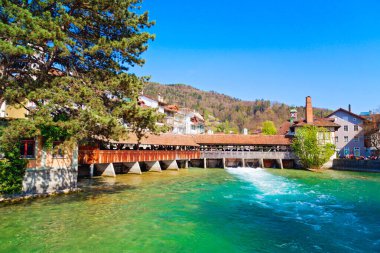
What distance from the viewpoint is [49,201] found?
14.7 metres

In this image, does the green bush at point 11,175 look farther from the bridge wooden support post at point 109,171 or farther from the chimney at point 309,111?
the chimney at point 309,111

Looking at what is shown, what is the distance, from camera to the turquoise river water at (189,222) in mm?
9500

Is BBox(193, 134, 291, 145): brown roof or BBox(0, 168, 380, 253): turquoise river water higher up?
BBox(193, 134, 291, 145): brown roof

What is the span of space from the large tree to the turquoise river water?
3880mm

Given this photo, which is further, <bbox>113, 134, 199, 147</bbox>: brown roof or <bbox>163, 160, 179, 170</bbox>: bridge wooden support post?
<bbox>163, 160, 179, 170</bbox>: bridge wooden support post

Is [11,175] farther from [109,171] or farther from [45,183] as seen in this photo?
[109,171]

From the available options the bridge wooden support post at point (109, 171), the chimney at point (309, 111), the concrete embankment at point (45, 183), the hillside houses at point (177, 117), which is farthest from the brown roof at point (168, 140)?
the chimney at point (309, 111)

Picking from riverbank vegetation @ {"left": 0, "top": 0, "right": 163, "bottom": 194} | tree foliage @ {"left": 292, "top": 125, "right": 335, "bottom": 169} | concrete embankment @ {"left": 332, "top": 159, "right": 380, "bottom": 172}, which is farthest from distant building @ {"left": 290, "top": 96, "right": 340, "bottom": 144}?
riverbank vegetation @ {"left": 0, "top": 0, "right": 163, "bottom": 194}

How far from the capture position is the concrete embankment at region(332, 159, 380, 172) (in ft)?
111

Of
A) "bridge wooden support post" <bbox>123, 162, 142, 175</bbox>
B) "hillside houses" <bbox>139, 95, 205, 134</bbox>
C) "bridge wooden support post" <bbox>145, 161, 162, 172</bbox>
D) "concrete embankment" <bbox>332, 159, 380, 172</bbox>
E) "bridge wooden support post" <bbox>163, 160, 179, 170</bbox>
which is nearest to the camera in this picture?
"bridge wooden support post" <bbox>123, 162, 142, 175</bbox>

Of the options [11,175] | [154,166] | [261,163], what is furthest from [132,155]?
[261,163]

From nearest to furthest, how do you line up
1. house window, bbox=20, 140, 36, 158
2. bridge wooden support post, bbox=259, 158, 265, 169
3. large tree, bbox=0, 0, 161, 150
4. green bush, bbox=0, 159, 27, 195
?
1. large tree, bbox=0, 0, 161, 150
2. green bush, bbox=0, 159, 27, 195
3. house window, bbox=20, 140, 36, 158
4. bridge wooden support post, bbox=259, 158, 265, 169

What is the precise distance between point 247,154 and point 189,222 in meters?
29.9

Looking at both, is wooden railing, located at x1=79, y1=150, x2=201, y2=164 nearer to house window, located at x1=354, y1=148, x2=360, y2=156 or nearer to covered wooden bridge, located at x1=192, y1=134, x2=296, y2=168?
covered wooden bridge, located at x1=192, y1=134, x2=296, y2=168
